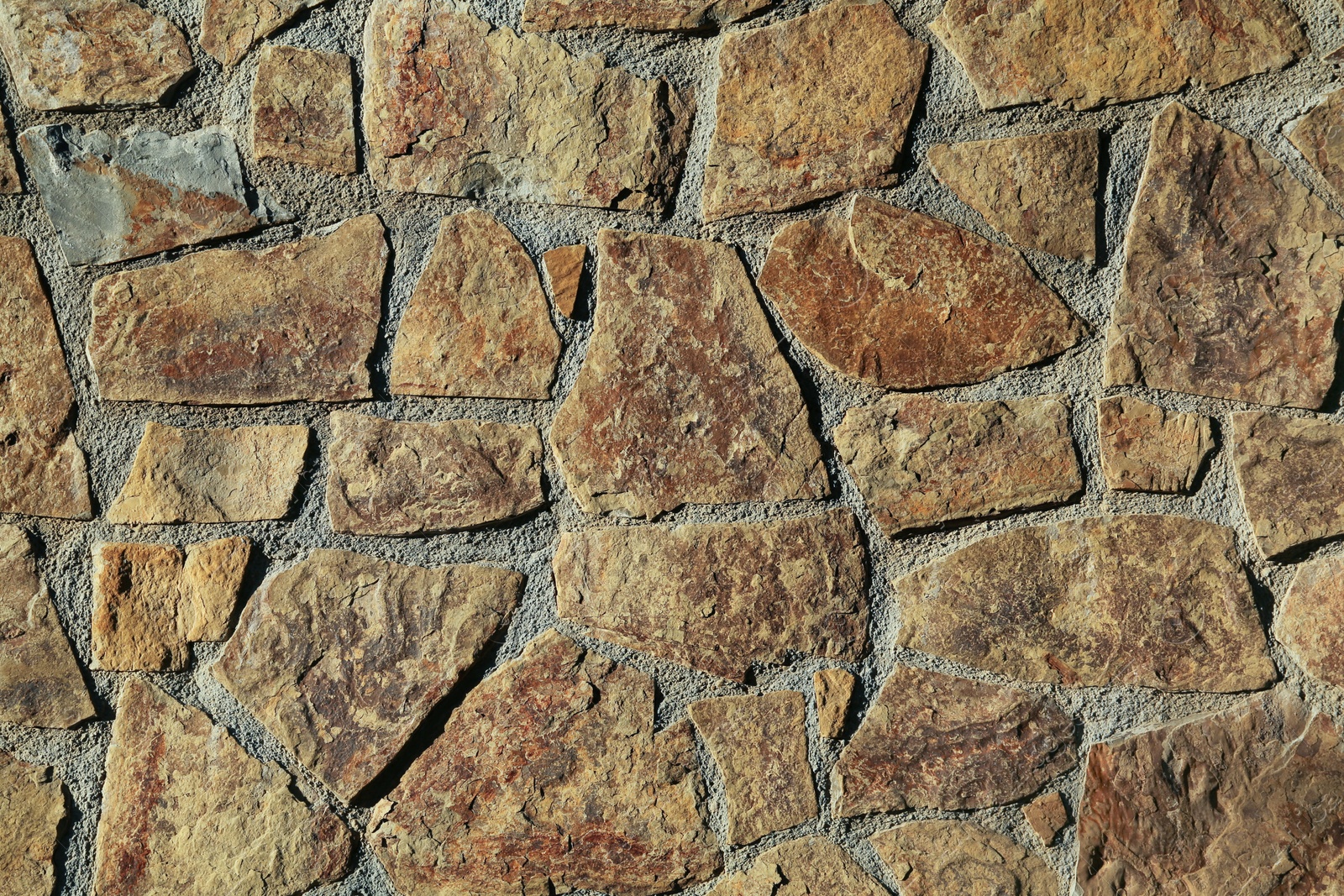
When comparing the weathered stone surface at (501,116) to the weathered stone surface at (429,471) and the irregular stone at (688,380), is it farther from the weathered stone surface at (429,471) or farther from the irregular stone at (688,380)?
the weathered stone surface at (429,471)

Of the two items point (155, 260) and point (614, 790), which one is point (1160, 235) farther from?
point (155, 260)

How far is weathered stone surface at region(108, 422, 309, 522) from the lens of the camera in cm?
130

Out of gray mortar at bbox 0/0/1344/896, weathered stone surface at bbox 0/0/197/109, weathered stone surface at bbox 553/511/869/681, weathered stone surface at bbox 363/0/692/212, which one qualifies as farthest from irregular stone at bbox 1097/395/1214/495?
weathered stone surface at bbox 0/0/197/109

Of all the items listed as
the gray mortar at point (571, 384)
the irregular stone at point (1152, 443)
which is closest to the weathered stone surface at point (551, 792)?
the gray mortar at point (571, 384)

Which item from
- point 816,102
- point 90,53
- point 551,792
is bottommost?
point 551,792

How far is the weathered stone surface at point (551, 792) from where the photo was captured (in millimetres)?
1312

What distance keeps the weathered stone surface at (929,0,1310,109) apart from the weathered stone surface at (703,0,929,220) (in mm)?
78

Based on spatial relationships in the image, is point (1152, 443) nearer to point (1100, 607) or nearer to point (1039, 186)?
point (1100, 607)

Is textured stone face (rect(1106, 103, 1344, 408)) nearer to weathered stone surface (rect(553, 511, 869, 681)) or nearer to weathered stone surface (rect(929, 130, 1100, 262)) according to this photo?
weathered stone surface (rect(929, 130, 1100, 262))

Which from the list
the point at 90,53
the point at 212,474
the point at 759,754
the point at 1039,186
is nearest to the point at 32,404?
the point at 212,474

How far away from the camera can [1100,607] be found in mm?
1299

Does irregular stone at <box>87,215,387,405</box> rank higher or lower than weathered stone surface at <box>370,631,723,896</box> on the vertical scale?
higher

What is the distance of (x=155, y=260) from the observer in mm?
1300

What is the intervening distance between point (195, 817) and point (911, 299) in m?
1.08
